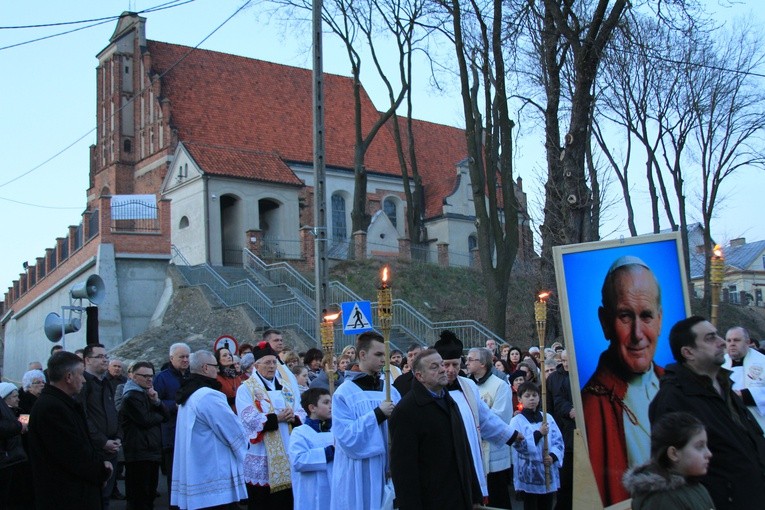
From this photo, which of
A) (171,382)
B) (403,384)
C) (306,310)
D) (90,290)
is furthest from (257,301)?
(403,384)

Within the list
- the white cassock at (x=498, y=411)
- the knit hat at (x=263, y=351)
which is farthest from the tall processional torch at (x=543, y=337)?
the knit hat at (x=263, y=351)

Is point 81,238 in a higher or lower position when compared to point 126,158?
lower

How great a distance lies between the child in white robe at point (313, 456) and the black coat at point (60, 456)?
1649 mm

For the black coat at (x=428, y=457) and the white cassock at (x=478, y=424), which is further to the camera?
the white cassock at (x=478, y=424)

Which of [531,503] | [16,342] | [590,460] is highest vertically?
[16,342]

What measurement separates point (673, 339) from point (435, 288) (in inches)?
1213

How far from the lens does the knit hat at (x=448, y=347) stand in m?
7.90

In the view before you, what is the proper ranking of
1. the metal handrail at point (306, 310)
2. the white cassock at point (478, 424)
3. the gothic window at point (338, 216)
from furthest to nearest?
1. the gothic window at point (338, 216)
2. the metal handrail at point (306, 310)
3. the white cassock at point (478, 424)

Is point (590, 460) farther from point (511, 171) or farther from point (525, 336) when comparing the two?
point (525, 336)

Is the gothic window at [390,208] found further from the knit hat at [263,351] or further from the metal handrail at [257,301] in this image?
the knit hat at [263,351]

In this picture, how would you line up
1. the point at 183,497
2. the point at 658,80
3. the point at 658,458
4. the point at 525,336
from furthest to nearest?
the point at 525,336, the point at 658,80, the point at 183,497, the point at 658,458

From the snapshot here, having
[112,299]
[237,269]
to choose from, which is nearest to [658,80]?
[237,269]

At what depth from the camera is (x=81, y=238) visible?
117ft

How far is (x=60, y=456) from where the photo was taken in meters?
7.43
